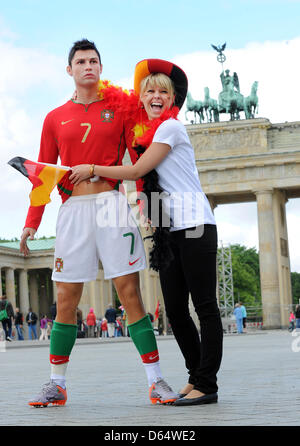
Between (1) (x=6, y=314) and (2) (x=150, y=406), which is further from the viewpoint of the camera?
(1) (x=6, y=314)

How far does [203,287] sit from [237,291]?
338 feet

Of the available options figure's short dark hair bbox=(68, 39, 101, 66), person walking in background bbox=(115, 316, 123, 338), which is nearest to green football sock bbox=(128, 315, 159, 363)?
figure's short dark hair bbox=(68, 39, 101, 66)

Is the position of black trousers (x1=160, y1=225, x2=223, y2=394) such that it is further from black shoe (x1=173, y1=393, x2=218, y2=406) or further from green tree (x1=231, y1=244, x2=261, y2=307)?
green tree (x1=231, y1=244, x2=261, y2=307)

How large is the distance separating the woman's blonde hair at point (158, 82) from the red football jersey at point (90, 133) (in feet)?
1.13

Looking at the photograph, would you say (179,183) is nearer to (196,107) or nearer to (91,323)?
(91,323)

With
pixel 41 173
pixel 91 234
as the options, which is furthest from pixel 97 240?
pixel 41 173

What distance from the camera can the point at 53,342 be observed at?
23.4 feet

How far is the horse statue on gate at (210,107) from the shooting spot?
6500cm

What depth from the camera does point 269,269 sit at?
61.5m

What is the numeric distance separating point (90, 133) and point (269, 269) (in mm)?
55380

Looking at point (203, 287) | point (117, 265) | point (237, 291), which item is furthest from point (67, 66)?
point (237, 291)
